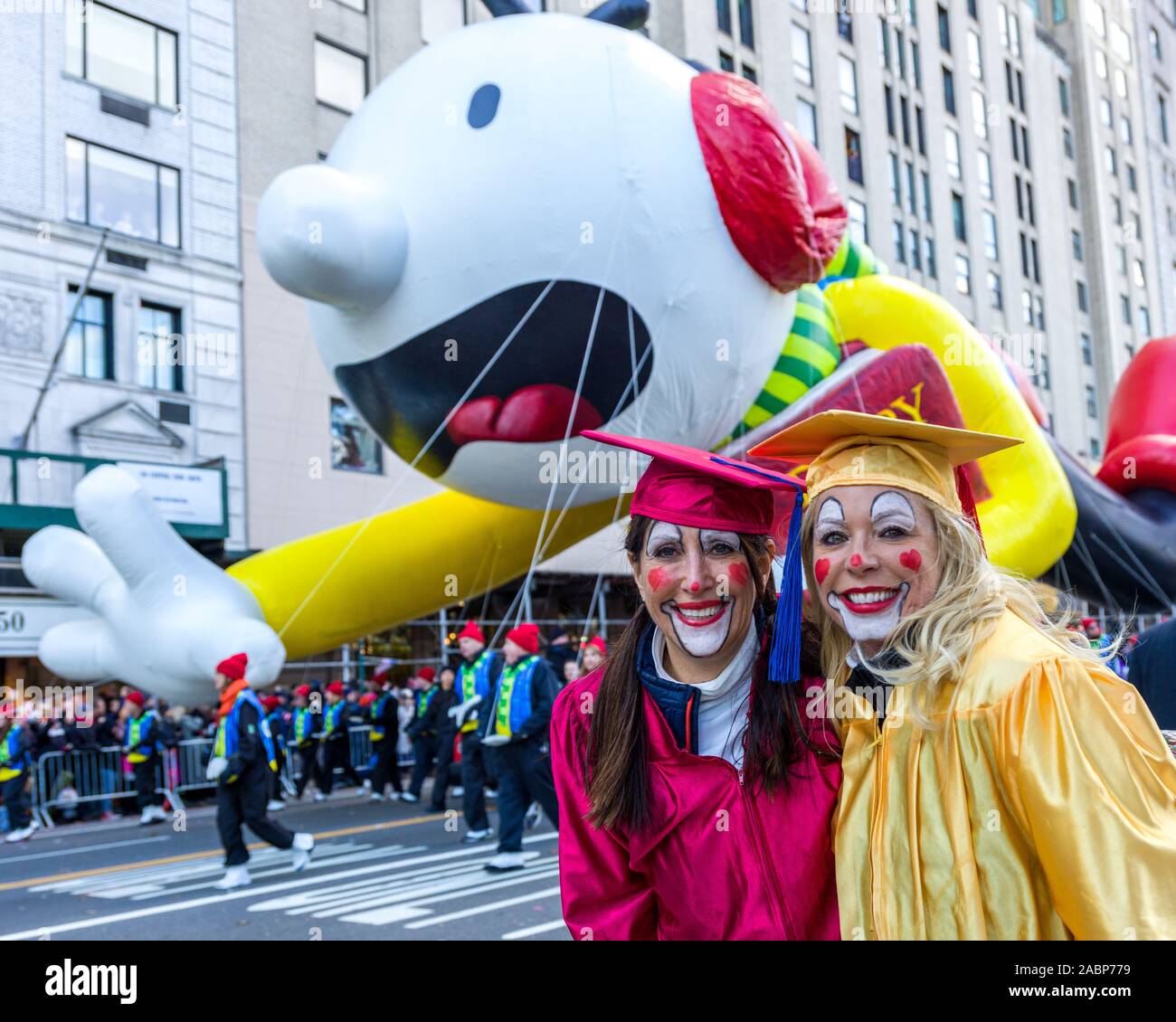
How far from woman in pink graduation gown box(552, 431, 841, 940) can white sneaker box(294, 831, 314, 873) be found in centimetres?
663

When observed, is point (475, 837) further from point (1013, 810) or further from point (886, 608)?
point (1013, 810)

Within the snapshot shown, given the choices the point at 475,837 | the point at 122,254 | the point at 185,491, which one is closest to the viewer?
the point at 475,837

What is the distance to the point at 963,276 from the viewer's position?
30500mm

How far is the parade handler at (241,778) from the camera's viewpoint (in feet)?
26.8

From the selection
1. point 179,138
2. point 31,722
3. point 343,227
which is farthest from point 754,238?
point 179,138

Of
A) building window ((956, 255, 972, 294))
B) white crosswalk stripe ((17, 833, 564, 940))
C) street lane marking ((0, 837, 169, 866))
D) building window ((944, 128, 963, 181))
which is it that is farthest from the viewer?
building window ((956, 255, 972, 294))

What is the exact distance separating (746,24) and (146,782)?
46.3 ft

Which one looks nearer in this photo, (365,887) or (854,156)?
(365,887)

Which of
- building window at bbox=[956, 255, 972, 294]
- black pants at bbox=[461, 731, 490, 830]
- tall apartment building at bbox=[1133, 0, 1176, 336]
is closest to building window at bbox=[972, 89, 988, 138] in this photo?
building window at bbox=[956, 255, 972, 294]

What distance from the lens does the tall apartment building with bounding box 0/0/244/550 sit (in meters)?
14.4

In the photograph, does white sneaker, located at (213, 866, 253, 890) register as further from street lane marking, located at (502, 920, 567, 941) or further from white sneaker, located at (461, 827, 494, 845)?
street lane marking, located at (502, 920, 567, 941)

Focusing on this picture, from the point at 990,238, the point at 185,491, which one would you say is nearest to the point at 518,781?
the point at 185,491

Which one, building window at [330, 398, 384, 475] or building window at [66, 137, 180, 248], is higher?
building window at [66, 137, 180, 248]

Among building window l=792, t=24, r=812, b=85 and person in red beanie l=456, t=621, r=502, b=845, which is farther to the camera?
building window l=792, t=24, r=812, b=85
